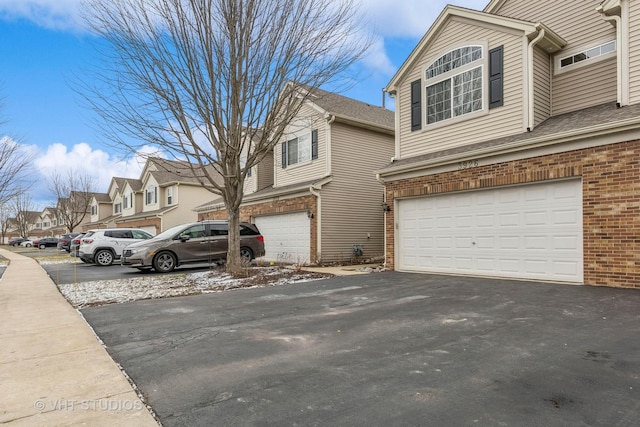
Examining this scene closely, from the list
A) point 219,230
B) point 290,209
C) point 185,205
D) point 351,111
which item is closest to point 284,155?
point 290,209

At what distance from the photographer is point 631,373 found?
3.50m

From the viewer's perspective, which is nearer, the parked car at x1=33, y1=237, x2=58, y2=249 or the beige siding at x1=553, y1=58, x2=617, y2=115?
the beige siding at x1=553, y1=58, x2=617, y2=115

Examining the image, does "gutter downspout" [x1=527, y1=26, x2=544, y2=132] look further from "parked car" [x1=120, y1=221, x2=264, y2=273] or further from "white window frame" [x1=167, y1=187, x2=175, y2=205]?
"white window frame" [x1=167, y1=187, x2=175, y2=205]

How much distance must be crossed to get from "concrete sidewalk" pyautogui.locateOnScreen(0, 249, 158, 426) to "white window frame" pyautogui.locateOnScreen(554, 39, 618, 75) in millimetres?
11920

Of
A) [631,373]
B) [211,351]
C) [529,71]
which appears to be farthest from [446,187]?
[211,351]

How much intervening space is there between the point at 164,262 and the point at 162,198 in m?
18.3

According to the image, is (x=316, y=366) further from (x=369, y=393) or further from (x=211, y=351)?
(x=211, y=351)

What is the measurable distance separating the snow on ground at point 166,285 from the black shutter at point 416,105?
550cm

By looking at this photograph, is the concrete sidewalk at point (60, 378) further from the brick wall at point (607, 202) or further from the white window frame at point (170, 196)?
the white window frame at point (170, 196)

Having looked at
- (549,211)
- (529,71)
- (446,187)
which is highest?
(529,71)

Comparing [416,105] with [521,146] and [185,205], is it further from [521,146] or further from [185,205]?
[185,205]

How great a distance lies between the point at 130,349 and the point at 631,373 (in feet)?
17.2

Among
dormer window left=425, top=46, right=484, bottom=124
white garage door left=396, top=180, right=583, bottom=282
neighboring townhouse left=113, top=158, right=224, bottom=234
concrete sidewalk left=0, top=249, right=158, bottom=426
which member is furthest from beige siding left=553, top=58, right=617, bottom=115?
neighboring townhouse left=113, top=158, right=224, bottom=234

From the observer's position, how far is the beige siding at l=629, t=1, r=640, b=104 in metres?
8.00
